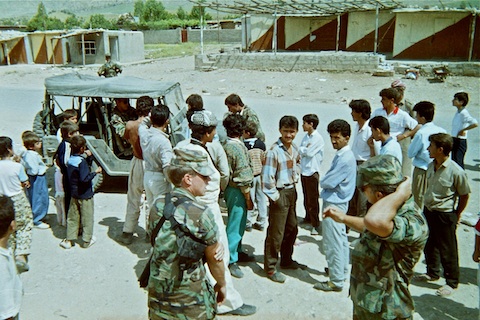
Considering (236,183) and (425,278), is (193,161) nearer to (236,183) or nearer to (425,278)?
(236,183)

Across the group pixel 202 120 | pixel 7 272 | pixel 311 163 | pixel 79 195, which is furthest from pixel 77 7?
pixel 7 272

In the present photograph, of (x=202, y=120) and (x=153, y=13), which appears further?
(x=153, y=13)

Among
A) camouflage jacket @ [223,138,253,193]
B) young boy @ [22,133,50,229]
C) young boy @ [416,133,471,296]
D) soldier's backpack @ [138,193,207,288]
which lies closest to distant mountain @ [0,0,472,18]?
young boy @ [22,133,50,229]

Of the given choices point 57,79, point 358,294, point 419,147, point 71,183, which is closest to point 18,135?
point 57,79

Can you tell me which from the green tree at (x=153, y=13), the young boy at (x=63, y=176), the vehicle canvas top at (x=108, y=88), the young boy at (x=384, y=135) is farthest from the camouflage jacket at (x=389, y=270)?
the green tree at (x=153, y=13)

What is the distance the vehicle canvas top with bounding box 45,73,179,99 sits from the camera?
274 inches

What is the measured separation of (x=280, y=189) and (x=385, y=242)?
1880 mm

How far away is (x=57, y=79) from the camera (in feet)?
25.0

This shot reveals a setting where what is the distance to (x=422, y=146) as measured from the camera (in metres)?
5.49

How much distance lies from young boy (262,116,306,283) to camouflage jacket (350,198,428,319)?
5.62 ft

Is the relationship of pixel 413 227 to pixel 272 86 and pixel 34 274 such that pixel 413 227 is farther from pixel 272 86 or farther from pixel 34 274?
pixel 272 86

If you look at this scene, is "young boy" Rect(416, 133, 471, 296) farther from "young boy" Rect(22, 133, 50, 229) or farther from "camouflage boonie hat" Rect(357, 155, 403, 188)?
"young boy" Rect(22, 133, 50, 229)

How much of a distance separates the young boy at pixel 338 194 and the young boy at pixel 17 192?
3.20 m

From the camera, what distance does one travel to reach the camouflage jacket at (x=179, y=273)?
8.33 ft
